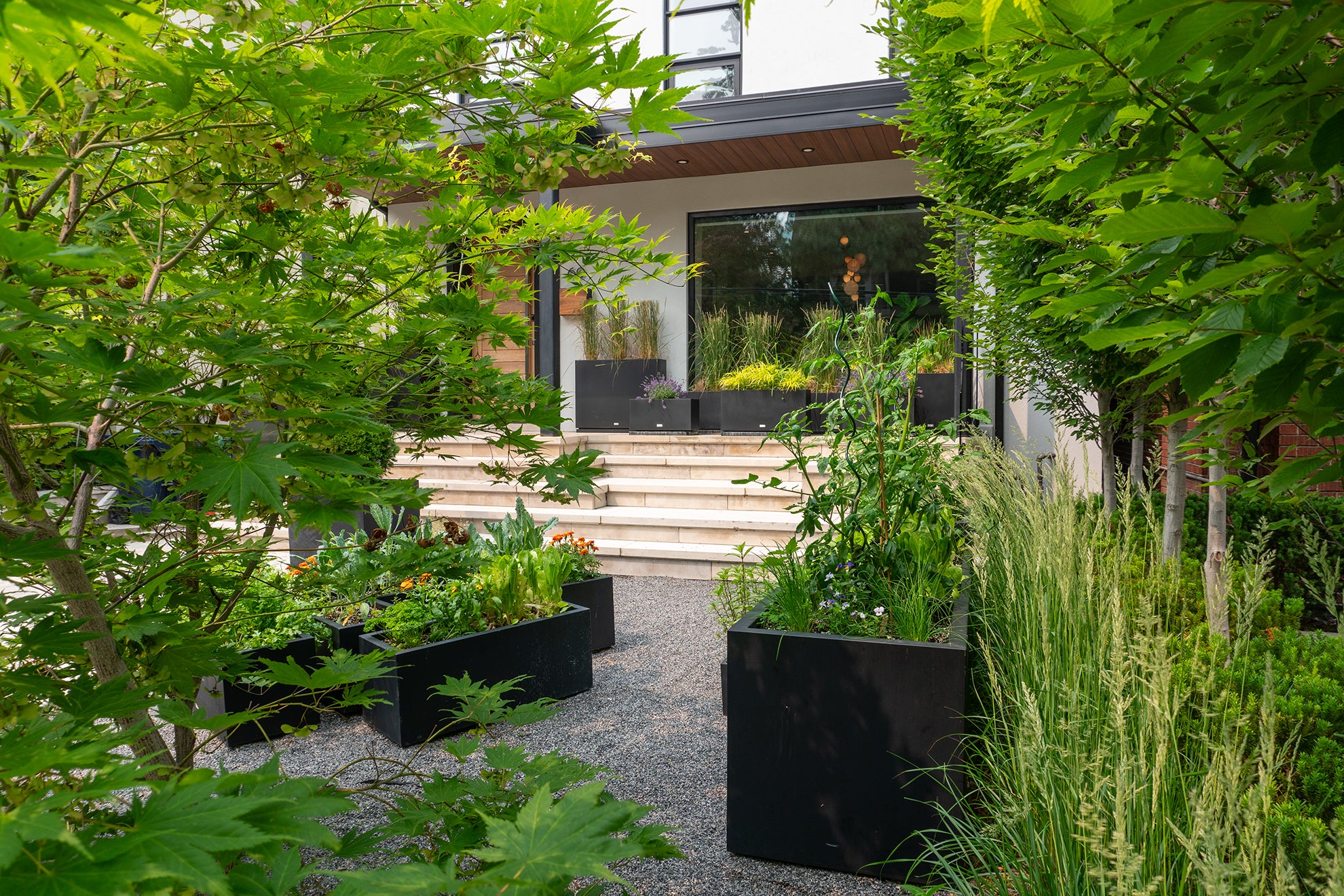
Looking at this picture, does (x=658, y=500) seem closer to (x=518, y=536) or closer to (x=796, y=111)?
(x=518, y=536)

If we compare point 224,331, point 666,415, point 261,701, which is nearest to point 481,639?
point 261,701

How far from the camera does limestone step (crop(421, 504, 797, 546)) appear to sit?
6660 mm

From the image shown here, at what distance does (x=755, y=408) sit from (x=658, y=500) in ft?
5.26

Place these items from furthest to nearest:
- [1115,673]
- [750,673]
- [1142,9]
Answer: [750,673] < [1115,673] < [1142,9]

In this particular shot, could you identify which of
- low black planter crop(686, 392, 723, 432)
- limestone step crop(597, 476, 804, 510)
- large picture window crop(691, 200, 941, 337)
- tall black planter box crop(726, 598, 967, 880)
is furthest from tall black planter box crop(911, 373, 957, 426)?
tall black planter box crop(726, 598, 967, 880)

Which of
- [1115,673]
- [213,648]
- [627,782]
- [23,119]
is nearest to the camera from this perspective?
[23,119]

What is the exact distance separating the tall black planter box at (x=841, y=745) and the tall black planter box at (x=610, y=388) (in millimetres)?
6842

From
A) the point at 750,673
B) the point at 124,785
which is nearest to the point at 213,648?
the point at 124,785

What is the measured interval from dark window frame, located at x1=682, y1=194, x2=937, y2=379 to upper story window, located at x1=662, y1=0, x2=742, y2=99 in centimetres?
141

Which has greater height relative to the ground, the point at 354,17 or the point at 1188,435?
the point at 354,17

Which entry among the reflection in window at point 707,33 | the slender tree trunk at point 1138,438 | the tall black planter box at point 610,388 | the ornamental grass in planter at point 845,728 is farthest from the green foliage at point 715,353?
the ornamental grass in planter at point 845,728

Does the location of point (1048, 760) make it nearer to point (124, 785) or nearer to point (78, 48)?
point (124, 785)

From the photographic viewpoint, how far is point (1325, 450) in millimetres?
877

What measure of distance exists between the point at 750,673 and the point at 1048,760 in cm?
113
